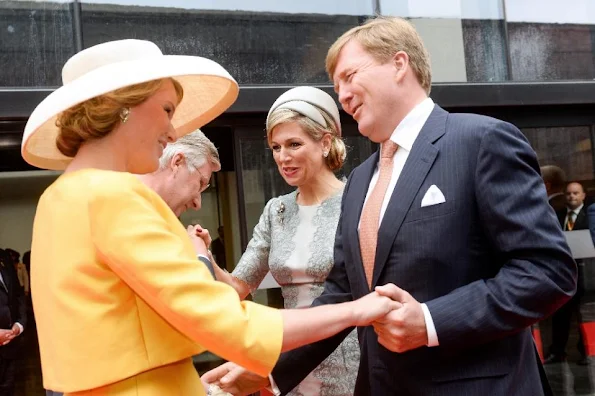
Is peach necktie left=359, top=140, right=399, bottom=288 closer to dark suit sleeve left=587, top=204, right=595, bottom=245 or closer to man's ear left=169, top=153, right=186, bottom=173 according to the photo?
man's ear left=169, top=153, right=186, bottom=173

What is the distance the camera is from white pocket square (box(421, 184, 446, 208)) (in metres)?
1.88

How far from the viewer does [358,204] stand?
2.18m

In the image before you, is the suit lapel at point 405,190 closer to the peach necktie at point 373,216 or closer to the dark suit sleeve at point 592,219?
the peach necktie at point 373,216

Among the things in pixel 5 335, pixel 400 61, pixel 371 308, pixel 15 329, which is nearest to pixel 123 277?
pixel 371 308

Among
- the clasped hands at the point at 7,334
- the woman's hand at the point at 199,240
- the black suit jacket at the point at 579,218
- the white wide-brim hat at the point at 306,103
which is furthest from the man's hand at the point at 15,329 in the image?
the black suit jacket at the point at 579,218

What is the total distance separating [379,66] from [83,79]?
35.1 inches

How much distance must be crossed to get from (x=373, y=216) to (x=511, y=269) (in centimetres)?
40

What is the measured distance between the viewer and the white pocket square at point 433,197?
74.2 inches

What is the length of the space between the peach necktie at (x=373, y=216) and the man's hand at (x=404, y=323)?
201 millimetres

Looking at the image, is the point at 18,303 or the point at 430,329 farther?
the point at 18,303

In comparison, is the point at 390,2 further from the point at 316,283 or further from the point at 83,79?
the point at 83,79

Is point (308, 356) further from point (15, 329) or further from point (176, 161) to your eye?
point (15, 329)

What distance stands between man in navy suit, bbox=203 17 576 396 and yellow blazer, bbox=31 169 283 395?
Answer: 47 centimetres

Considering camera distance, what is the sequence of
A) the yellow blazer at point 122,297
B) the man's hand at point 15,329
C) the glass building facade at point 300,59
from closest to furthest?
the yellow blazer at point 122,297 < the glass building facade at point 300,59 < the man's hand at point 15,329
